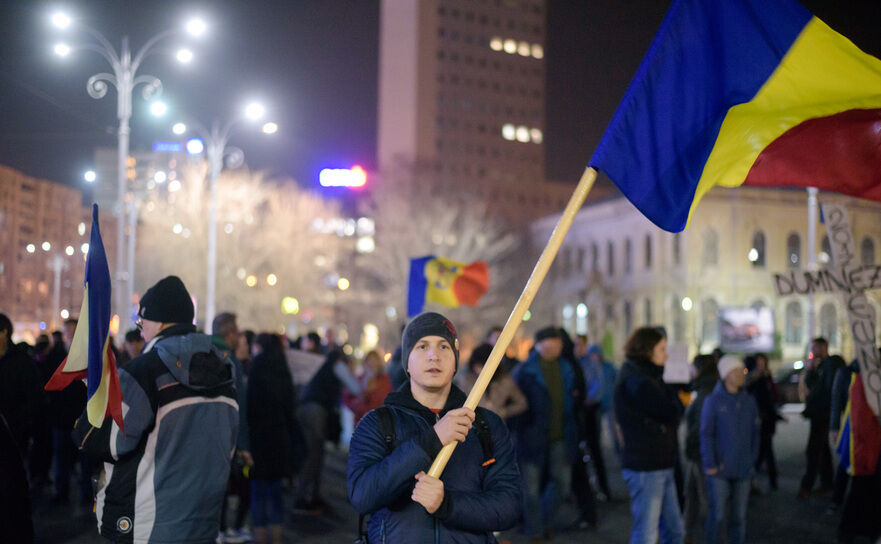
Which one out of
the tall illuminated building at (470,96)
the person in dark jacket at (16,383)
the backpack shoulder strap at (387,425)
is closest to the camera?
the backpack shoulder strap at (387,425)

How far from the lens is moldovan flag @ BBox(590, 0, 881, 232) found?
448 centimetres

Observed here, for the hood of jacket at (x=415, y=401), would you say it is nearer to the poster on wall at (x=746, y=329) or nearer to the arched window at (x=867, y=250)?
the poster on wall at (x=746, y=329)

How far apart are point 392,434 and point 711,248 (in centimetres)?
6009

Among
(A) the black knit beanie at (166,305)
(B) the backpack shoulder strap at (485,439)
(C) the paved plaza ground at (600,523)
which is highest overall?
(A) the black knit beanie at (166,305)

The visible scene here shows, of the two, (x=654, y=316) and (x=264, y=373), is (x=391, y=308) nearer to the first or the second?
(x=654, y=316)

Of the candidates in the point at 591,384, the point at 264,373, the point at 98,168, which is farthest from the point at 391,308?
the point at 264,373

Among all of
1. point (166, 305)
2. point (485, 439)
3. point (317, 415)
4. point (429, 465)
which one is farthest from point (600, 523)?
point (429, 465)

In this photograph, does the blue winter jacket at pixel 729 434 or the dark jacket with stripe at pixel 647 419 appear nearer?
the dark jacket with stripe at pixel 647 419

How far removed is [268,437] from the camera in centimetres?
938

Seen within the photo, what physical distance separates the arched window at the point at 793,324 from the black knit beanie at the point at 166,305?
56584 millimetres

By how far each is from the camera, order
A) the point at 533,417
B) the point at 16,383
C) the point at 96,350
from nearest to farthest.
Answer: the point at 96,350, the point at 16,383, the point at 533,417

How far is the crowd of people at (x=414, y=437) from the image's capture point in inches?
154

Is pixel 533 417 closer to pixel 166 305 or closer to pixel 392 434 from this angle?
pixel 166 305

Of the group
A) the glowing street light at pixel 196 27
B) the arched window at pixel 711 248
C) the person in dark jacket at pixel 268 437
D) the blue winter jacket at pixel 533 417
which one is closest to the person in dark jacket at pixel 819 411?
the blue winter jacket at pixel 533 417
